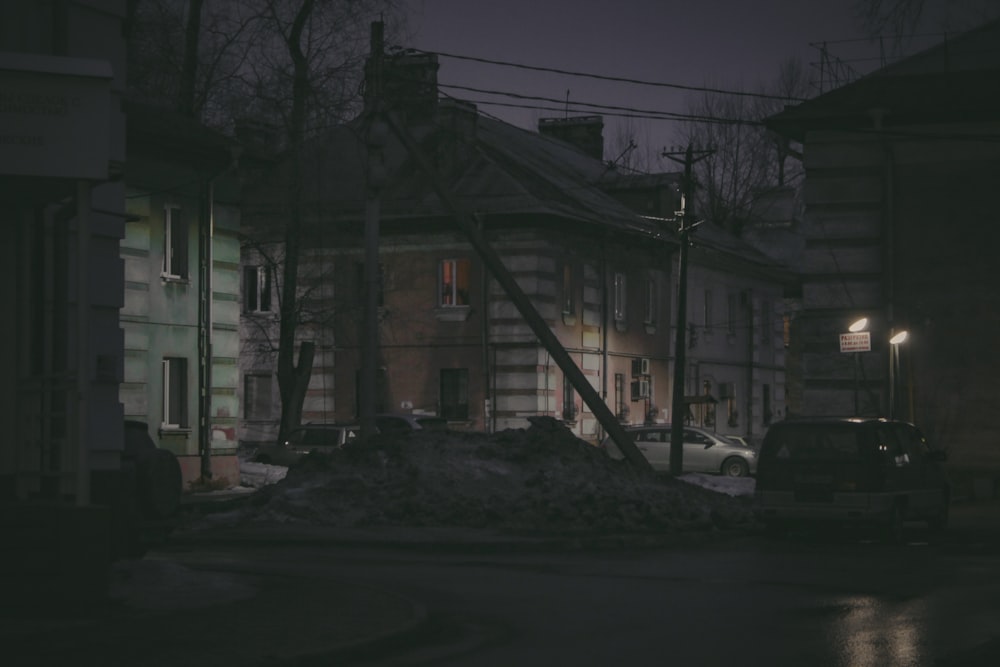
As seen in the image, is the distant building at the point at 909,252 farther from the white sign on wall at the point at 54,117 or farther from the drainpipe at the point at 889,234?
the white sign on wall at the point at 54,117

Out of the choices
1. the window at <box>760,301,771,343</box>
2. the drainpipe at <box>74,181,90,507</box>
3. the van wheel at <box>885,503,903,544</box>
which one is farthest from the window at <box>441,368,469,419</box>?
the drainpipe at <box>74,181,90,507</box>

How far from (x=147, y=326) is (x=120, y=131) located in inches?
838

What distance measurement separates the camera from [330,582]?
14867mm

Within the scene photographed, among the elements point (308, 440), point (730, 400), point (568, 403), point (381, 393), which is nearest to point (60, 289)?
point (308, 440)

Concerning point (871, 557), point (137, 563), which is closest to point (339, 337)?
point (871, 557)

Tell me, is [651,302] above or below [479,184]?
below

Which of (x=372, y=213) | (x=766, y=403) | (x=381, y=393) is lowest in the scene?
(x=766, y=403)

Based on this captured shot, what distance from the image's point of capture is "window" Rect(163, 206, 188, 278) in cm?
3425

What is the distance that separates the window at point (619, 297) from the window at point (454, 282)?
6.90 m

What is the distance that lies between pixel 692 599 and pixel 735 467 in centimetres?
2937

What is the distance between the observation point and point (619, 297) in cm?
5572

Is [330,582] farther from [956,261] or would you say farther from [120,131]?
[956,261]

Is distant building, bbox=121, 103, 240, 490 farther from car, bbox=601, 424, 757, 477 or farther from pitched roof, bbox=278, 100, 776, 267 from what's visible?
car, bbox=601, 424, 757, 477

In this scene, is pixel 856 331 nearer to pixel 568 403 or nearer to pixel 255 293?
pixel 568 403
